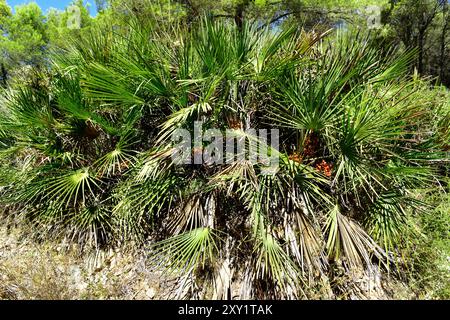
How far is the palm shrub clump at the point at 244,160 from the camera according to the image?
2.65 m

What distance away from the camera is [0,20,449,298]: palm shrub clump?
265 cm

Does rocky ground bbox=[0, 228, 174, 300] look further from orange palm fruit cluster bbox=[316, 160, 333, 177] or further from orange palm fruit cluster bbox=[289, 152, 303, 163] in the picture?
orange palm fruit cluster bbox=[316, 160, 333, 177]

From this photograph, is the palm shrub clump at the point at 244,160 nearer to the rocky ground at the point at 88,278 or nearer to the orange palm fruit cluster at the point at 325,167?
the orange palm fruit cluster at the point at 325,167

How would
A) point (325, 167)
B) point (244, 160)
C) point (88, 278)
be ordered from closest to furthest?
1. point (244, 160)
2. point (325, 167)
3. point (88, 278)

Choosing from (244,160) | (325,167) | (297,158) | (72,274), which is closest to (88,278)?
(72,274)

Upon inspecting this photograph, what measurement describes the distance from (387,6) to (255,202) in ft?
36.7

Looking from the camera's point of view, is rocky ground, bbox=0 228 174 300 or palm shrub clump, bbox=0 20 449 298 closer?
palm shrub clump, bbox=0 20 449 298

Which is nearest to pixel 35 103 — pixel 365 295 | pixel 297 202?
pixel 297 202

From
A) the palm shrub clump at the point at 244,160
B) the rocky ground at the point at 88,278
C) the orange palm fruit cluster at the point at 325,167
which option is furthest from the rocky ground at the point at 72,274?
the orange palm fruit cluster at the point at 325,167

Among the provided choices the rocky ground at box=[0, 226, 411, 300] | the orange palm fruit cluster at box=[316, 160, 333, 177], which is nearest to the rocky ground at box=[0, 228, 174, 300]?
the rocky ground at box=[0, 226, 411, 300]

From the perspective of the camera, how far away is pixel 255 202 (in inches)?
106

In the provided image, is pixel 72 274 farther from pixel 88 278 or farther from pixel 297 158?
pixel 297 158

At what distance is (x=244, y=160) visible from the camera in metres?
2.81

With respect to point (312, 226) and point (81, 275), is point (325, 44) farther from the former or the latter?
point (81, 275)
